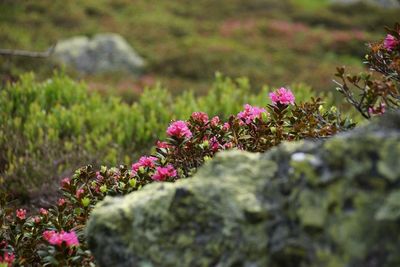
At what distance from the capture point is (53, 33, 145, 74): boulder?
13430 mm

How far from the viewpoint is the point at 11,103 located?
6.54 m

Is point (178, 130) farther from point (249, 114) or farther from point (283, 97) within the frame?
point (283, 97)

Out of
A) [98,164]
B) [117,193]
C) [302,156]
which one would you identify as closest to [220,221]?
[302,156]

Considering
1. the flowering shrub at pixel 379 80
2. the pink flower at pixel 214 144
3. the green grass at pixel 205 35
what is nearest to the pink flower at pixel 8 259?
the pink flower at pixel 214 144

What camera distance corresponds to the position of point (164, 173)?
2.81m

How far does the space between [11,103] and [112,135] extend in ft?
4.68

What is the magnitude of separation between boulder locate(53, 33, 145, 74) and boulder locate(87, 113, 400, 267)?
11.7 m

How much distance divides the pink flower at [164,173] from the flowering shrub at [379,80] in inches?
40.0

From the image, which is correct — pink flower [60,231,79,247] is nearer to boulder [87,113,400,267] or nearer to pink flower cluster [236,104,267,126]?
boulder [87,113,400,267]

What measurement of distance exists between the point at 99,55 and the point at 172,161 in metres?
11.3

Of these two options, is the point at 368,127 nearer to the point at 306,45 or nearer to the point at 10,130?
the point at 10,130

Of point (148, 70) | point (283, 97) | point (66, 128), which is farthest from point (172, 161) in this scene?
point (148, 70)

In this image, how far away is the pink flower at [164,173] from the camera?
281cm

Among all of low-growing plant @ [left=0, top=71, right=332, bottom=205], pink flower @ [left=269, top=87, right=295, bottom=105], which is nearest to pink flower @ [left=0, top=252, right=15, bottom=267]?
pink flower @ [left=269, top=87, right=295, bottom=105]
